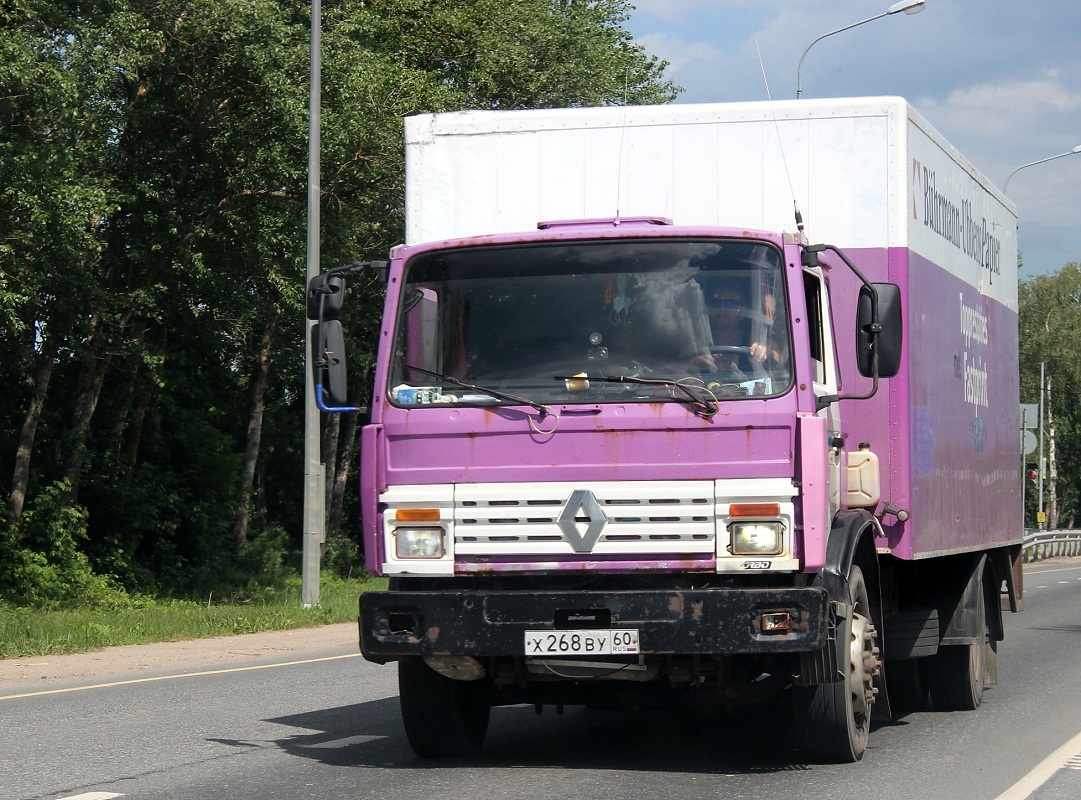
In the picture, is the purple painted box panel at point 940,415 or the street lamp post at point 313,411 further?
the street lamp post at point 313,411

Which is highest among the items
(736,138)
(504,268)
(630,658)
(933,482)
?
(736,138)

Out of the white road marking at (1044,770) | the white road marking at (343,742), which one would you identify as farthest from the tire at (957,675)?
the white road marking at (343,742)

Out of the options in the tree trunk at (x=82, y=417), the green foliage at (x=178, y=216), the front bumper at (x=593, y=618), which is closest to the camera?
the front bumper at (x=593, y=618)

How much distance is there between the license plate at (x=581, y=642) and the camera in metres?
7.58

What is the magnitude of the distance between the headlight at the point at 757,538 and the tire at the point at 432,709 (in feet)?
6.37

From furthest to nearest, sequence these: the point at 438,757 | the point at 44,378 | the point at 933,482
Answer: the point at 44,378 < the point at 933,482 < the point at 438,757

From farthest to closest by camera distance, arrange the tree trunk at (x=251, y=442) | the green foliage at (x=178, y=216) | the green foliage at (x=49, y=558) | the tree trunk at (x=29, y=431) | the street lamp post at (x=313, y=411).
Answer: the tree trunk at (x=251, y=442)
the green foliage at (x=49, y=558)
the tree trunk at (x=29, y=431)
the street lamp post at (x=313, y=411)
the green foliage at (x=178, y=216)

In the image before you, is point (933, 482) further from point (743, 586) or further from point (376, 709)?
point (376, 709)

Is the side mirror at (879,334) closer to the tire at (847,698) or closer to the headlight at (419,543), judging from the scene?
the tire at (847,698)

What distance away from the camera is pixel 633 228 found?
8055 millimetres

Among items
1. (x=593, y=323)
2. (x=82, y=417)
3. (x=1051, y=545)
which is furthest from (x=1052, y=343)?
(x=593, y=323)

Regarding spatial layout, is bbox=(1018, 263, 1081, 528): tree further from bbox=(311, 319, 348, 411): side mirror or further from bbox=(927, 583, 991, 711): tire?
bbox=(311, 319, 348, 411): side mirror

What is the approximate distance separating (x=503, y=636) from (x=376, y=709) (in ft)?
13.1

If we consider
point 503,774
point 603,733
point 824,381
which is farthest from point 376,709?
point 824,381
